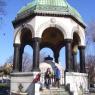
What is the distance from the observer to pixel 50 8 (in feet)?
74.5

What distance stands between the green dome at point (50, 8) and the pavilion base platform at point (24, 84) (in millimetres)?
5413

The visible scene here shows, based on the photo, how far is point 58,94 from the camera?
→ 19906 millimetres

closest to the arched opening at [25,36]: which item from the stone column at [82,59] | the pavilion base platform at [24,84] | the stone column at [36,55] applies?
the stone column at [36,55]

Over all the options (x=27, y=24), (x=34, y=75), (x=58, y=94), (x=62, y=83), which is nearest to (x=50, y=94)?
(x=58, y=94)

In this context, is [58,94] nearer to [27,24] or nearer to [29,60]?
[27,24]

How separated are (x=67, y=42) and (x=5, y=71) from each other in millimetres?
41802

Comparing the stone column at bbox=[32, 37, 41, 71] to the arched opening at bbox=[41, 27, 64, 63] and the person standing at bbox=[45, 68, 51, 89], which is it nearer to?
the person standing at bbox=[45, 68, 51, 89]

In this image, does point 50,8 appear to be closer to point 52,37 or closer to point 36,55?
point 36,55

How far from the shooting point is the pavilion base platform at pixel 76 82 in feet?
69.1

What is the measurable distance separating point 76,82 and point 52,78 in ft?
6.92

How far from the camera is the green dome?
73.7 feet

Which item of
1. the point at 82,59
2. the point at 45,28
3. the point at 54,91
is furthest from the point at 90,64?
the point at 54,91

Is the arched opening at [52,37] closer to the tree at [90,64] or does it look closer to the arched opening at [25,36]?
the arched opening at [25,36]

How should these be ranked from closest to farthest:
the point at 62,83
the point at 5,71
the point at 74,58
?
the point at 62,83 < the point at 74,58 < the point at 5,71
